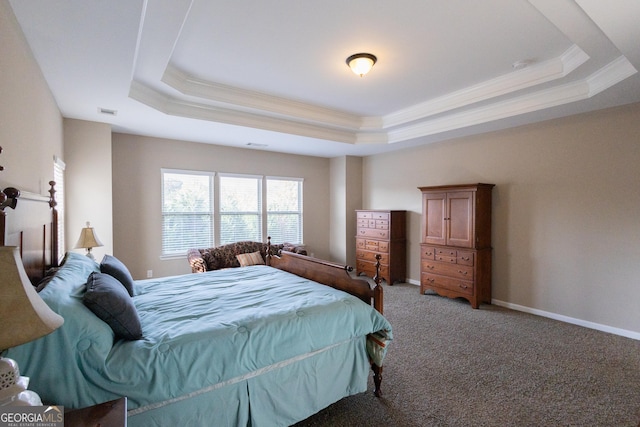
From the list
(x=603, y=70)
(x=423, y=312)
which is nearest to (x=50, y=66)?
(x=423, y=312)

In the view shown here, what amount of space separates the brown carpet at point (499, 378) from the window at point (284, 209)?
10.7 ft

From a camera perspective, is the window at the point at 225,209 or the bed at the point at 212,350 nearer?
the bed at the point at 212,350

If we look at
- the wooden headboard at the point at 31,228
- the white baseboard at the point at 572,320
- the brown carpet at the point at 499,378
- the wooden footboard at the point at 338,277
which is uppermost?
the wooden headboard at the point at 31,228

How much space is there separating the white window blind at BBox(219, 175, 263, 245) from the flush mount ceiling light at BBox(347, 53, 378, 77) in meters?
3.52

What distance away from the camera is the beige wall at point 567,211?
11.4ft

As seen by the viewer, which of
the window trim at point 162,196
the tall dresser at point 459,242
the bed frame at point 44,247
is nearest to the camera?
the bed frame at point 44,247

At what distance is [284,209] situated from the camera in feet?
21.3

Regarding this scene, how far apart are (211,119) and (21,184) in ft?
7.69

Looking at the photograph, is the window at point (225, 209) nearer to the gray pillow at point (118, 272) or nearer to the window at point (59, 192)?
the window at point (59, 192)

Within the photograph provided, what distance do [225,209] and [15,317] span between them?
5.05 meters

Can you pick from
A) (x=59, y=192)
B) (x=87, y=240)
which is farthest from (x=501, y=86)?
(x=59, y=192)

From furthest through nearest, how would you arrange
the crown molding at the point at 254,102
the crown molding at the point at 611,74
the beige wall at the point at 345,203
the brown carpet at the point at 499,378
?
the beige wall at the point at 345,203
the crown molding at the point at 254,102
the crown molding at the point at 611,74
the brown carpet at the point at 499,378

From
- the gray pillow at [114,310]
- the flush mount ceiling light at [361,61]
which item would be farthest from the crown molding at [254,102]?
the gray pillow at [114,310]

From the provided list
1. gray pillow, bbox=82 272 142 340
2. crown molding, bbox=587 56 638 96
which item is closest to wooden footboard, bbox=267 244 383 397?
gray pillow, bbox=82 272 142 340
